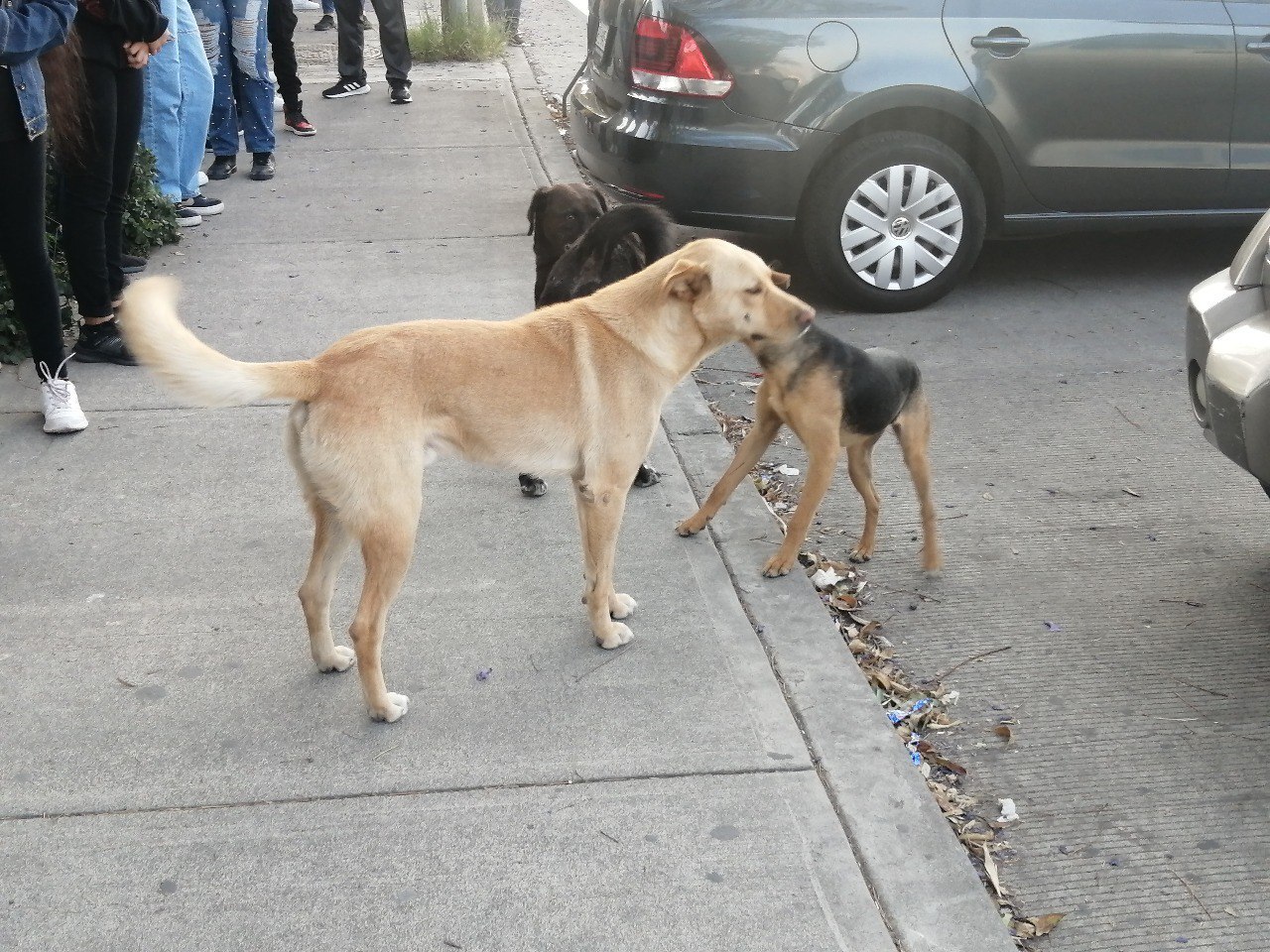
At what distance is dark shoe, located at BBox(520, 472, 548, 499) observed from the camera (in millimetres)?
4613

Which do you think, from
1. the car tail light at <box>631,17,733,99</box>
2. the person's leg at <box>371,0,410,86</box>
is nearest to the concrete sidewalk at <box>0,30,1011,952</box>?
the car tail light at <box>631,17,733,99</box>

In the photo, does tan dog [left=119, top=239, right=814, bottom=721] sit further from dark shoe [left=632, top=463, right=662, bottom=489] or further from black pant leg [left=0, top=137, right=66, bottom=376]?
black pant leg [left=0, top=137, right=66, bottom=376]

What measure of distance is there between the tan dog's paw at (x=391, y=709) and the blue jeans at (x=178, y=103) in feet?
15.7

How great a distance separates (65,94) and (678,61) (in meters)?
2.84

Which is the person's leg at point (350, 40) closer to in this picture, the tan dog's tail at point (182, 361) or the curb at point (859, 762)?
the curb at point (859, 762)

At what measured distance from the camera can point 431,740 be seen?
3271mm

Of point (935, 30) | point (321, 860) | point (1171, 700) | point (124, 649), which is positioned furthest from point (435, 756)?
point (935, 30)

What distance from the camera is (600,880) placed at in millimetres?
2789

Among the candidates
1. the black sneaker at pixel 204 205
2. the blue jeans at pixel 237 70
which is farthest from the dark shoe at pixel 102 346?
the blue jeans at pixel 237 70

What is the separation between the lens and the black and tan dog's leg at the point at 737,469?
428 cm

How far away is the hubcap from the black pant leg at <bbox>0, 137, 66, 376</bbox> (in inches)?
147

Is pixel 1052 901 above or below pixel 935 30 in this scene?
below

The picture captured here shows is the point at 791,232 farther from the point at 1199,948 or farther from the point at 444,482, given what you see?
the point at 1199,948

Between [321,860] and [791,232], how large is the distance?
457 cm
